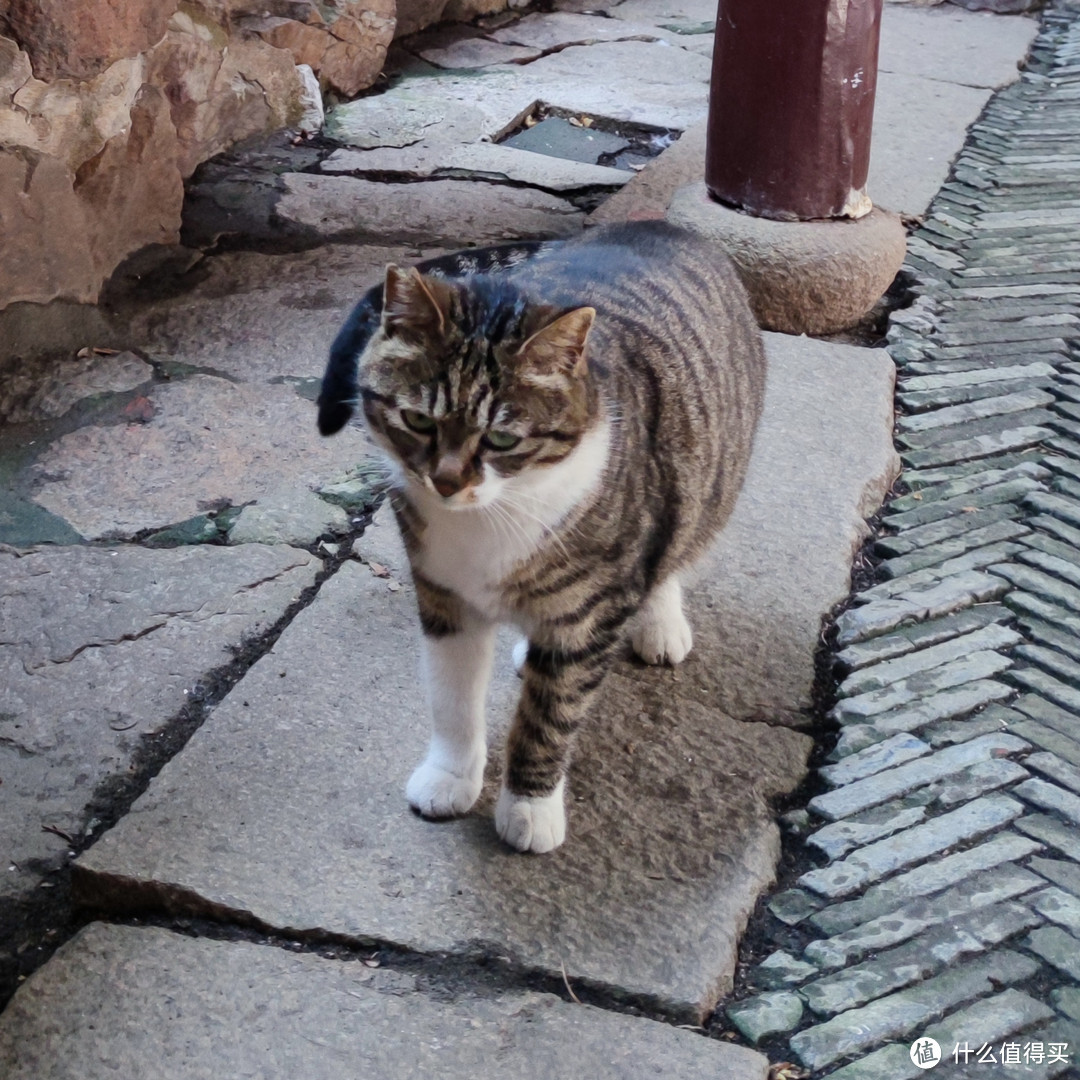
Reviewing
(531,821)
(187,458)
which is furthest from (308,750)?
(187,458)

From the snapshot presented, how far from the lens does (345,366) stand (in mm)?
2240

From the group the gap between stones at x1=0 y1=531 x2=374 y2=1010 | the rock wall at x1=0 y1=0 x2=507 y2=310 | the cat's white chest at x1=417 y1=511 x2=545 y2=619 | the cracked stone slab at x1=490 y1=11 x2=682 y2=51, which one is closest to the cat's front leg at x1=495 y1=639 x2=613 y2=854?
the cat's white chest at x1=417 y1=511 x2=545 y2=619

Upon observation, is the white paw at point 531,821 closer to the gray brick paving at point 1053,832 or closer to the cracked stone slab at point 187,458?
the gray brick paving at point 1053,832

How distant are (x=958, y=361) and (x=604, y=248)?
1504 mm

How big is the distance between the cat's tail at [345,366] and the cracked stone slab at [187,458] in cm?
64

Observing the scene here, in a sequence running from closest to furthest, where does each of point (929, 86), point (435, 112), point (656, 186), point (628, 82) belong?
point (656, 186), point (435, 112), point (929, 86), point (628, 82)

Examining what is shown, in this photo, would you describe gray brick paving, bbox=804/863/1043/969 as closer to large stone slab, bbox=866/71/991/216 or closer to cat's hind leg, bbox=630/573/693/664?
cat's hind leg, bbox=630/573/693/664

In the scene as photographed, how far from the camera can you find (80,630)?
250cm

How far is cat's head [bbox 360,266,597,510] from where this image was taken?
180 cm

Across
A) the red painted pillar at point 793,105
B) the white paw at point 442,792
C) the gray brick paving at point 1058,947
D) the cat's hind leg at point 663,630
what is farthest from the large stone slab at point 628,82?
the gray brick paving at point 1058,947

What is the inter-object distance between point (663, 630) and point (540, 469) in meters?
0.72

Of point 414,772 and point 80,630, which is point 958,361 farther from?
point 80,630

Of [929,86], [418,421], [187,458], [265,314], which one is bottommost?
[187,458]

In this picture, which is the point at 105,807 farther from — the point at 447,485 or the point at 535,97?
the point at 535,97
